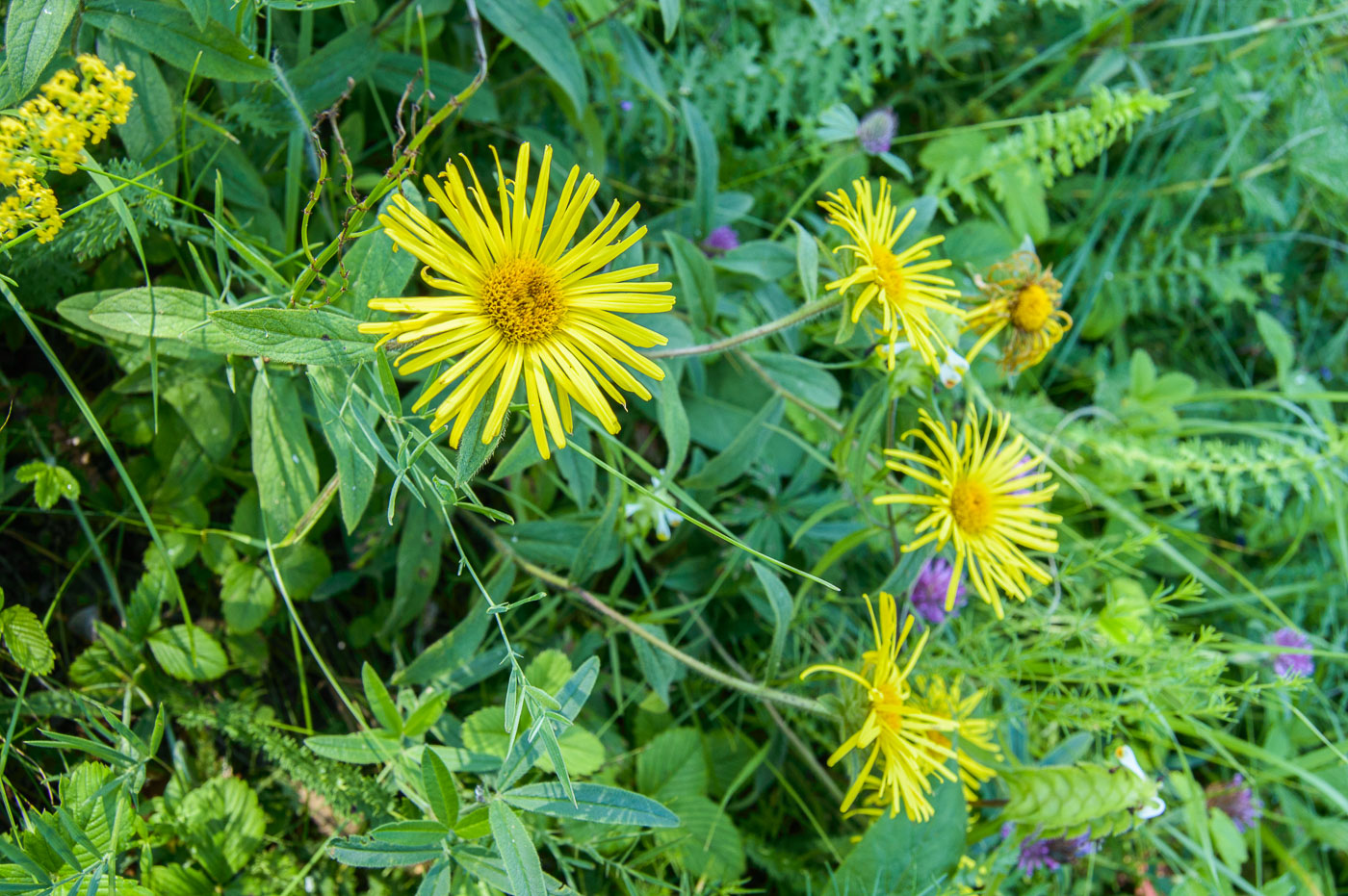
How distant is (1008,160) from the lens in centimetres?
237

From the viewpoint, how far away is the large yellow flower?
1113mm

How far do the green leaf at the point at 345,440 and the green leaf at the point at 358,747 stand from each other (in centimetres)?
38

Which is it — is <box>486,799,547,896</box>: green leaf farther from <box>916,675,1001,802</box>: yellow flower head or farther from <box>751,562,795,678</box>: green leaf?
<box>916,675,1001,802</box>: yellow flower head

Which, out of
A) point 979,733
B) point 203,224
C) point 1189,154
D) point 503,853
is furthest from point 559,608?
point 1189,154

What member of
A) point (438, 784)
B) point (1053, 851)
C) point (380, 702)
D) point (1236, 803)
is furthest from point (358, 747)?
point (1236, 803)

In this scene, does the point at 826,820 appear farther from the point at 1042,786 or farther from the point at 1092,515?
the point at 1092,515

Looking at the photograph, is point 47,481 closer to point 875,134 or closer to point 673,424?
point 673,424

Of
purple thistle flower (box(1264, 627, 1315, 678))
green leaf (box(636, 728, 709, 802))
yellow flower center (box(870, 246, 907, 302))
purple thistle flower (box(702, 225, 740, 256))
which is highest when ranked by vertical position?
purple thistle flower (box(702, 225, 740, 256))

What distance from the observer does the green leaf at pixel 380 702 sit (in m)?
1.41

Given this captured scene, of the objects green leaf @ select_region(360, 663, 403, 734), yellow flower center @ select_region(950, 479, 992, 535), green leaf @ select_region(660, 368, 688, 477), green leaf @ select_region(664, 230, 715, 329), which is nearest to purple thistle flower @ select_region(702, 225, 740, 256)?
green leaf @ select_region(664, 230, 715, 329)

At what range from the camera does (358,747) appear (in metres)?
1.44

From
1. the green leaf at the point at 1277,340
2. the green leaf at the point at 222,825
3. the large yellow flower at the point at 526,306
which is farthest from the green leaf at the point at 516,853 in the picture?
the green leaf at the point at 1277,340

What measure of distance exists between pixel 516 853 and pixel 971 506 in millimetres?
1102

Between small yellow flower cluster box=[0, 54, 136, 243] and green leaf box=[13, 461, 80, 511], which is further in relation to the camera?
green leaf box=[13, 461, 80, 511]
